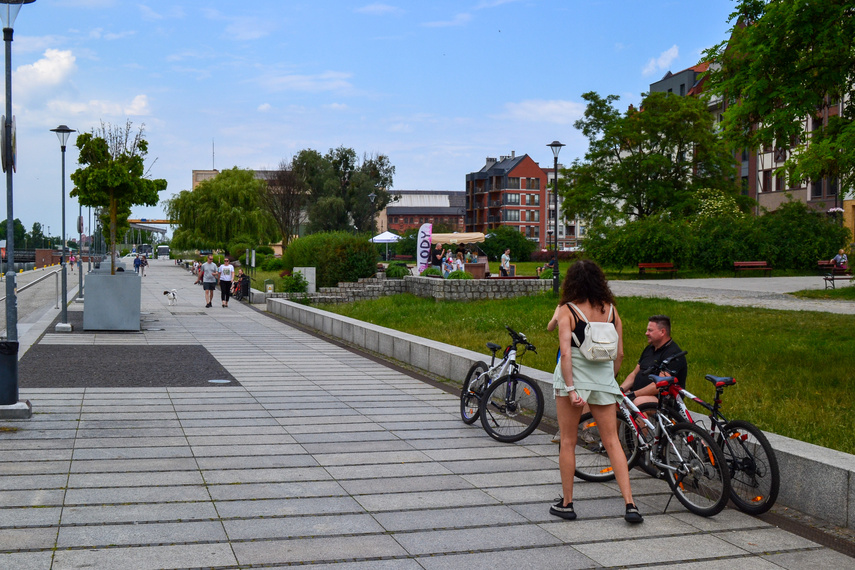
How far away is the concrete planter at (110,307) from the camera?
17469mm

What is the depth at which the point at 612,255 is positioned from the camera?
132 feet

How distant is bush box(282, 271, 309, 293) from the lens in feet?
94.8

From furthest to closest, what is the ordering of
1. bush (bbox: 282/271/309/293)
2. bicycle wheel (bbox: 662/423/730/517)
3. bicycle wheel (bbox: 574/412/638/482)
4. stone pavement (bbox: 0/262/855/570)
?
bush (bbox: 282/271/309/293) < bicycle wheel (bbox: 574/412/638/482) < bicycle wheel (bbox: 662/423/730/517) < stone pavement (bbox: 0/262/855/570)

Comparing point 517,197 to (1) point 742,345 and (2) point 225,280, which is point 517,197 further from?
(1) point 742,345

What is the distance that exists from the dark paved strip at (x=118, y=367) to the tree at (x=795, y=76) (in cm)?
746

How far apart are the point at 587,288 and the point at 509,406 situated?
2.62 metres

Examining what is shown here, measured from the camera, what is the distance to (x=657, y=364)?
616 cm

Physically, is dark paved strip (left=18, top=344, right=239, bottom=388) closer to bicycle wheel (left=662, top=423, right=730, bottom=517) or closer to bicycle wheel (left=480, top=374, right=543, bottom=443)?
bicycle wheel (left=480, top=374, right=543, bottom=443)

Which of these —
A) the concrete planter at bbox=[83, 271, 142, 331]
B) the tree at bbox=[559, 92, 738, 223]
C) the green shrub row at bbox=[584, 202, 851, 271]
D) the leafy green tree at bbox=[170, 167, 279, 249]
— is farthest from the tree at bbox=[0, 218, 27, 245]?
the concrete planter at bbox=[83, 271, 142, 331]

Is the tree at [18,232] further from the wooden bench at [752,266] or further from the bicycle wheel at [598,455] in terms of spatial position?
the bicycle wheel at [598,455]

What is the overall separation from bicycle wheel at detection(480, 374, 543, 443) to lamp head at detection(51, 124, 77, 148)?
710 inches

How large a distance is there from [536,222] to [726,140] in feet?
360

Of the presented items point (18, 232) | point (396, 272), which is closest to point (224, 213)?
point (396, 272)

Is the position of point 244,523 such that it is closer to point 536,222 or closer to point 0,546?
point 0,546
